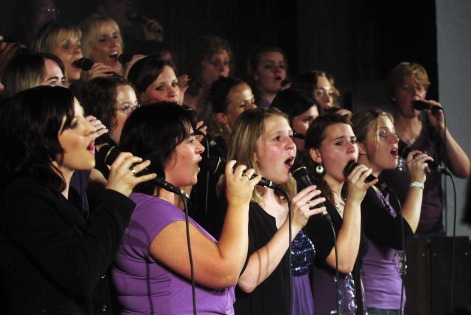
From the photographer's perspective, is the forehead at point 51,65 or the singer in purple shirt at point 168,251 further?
the forehead at point 51,65

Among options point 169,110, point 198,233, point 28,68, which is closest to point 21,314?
point 198,233

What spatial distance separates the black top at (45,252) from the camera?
2.42 metres

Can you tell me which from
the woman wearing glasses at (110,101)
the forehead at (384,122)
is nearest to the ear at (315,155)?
the forehead at (384,122)

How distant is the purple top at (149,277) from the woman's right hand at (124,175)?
22cm

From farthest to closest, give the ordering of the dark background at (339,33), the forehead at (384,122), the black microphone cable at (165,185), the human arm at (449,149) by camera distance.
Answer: the dark background at (339,33) < the human arm at (449,149) < the forehead at (384,122) < the black microphone cable at (165,185)

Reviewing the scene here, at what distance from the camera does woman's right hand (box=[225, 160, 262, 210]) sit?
2.93m

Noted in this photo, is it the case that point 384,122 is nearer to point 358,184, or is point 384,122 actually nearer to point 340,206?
point 340,206

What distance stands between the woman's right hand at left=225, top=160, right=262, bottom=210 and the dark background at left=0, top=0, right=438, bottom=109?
288 centimetres

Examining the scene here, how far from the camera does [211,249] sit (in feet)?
9.20

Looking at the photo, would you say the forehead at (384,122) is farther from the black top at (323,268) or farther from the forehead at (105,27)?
the forehead at (105,27)

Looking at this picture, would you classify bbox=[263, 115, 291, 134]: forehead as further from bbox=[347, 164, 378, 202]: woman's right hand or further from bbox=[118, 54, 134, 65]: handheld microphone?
bbox=[118, 54, 134, 65]: handheld microphone

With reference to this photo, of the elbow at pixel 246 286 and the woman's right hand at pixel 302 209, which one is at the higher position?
the woman's right hand at pixel 302 209

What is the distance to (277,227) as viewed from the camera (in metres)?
3.53

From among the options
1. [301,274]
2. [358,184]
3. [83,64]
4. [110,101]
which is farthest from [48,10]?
[301,274]
